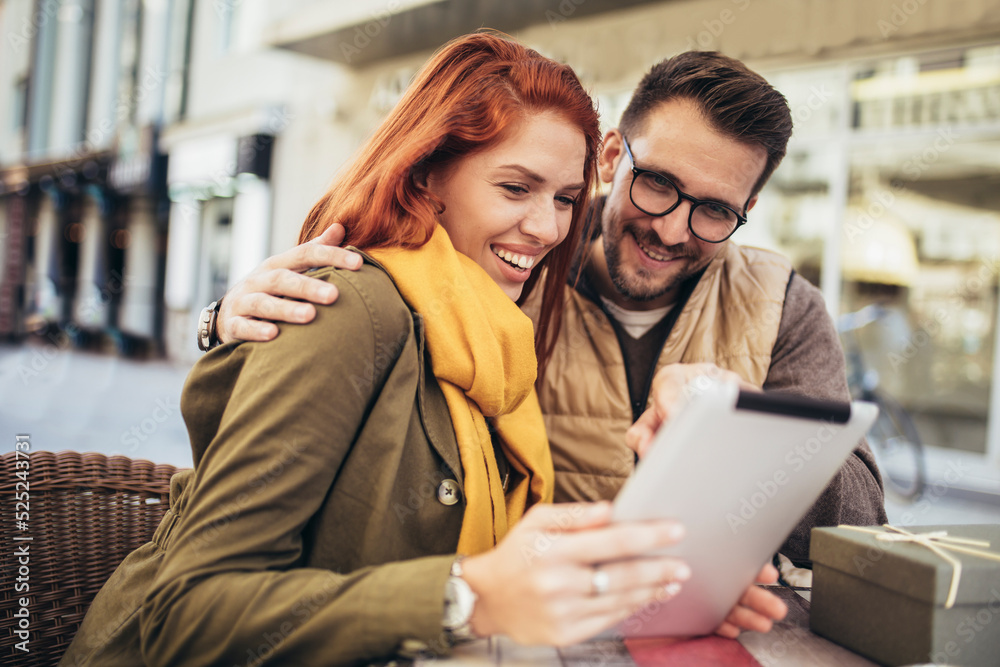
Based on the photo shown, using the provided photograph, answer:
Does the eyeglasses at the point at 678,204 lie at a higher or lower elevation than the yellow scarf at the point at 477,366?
higher

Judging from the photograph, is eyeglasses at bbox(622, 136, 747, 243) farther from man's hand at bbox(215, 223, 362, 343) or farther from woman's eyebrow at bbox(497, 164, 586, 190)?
man's hand at bbox(215, 223, 362, 343)

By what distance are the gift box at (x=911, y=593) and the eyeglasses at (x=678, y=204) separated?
42.2 inches

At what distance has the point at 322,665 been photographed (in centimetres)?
97

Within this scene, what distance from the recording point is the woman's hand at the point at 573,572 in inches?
33.0

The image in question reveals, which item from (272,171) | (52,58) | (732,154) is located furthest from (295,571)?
(52,58)

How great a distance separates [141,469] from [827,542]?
58.3 inches

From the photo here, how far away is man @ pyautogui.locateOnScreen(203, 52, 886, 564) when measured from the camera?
77.5 inches

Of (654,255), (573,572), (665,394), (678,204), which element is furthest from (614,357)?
(573,572)

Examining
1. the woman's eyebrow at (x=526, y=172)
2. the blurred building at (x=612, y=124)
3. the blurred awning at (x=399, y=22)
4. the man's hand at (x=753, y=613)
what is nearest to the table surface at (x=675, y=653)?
the man's hand at (x=753, y=613)

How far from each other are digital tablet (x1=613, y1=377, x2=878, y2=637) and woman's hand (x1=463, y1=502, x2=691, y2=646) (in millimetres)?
29

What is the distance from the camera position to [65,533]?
1.51 metres

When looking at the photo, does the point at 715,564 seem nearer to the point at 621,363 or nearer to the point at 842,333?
the point at 621,363

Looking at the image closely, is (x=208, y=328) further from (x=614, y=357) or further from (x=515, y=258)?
(x=614, y=357)

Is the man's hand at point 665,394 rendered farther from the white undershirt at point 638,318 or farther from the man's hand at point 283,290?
the white undershirt at point 638,318
